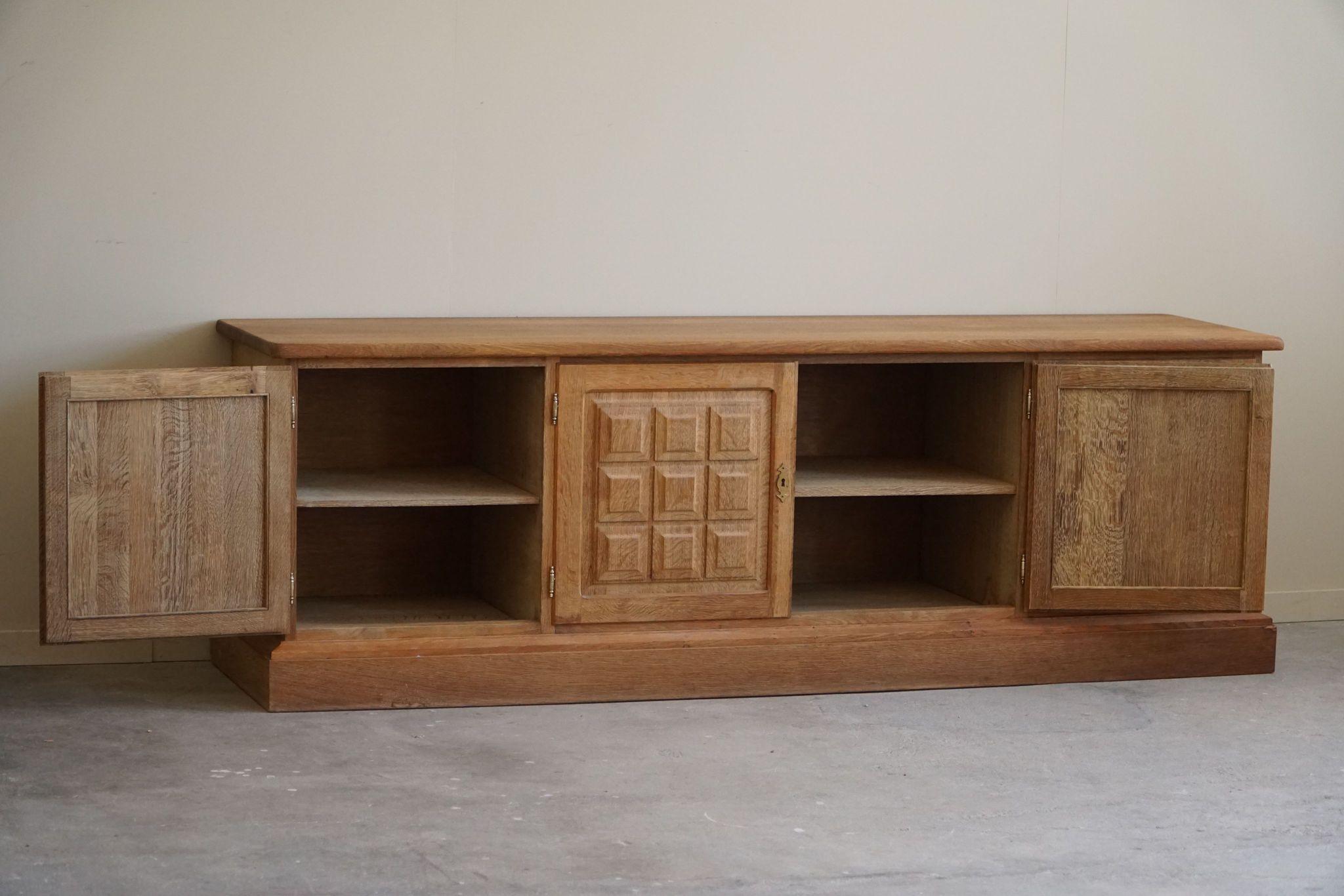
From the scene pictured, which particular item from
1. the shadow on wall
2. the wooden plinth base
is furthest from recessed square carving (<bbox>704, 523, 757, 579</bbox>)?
the shadow on wall

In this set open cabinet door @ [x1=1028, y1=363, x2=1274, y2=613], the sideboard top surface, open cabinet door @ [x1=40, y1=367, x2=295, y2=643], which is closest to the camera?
open cabinet door @ [x1=40, y1=367, x2=295, y2=643]

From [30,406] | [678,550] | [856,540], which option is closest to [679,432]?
[678,550]

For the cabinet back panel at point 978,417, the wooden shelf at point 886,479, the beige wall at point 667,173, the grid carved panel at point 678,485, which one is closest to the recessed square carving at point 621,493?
the grid carved panel at point 678,485

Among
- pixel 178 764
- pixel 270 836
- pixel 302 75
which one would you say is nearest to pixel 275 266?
pixel 302 75

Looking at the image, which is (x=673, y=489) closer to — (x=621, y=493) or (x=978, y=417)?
(x=621, y=493)

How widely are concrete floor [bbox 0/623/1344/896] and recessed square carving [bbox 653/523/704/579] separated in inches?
11.4

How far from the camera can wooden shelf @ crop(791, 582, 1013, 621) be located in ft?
13.1

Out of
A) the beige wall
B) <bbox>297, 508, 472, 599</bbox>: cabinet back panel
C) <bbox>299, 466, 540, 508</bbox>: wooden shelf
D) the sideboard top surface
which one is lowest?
<bbox>297, 508, 472, 599</bbox>: cabinet back panel

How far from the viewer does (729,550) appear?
12.5 feet

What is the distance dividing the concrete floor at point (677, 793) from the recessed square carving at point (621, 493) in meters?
0.42

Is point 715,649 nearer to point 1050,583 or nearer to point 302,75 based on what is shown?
point 1050,583

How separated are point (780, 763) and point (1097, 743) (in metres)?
0.69

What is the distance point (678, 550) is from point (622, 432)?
293mm

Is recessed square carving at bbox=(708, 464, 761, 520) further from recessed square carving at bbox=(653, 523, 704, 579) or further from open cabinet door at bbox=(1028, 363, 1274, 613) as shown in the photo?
open cabinet door at bbox=(1028, 363, 1274, 613)
